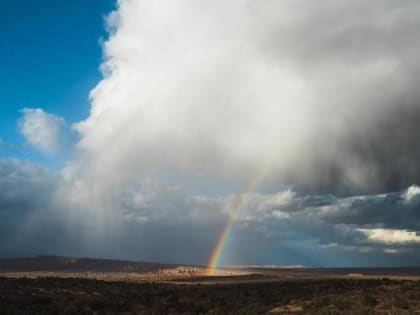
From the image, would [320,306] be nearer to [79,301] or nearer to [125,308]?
[125,308]

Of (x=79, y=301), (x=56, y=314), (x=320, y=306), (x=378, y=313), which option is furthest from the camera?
(x=79, y=301)

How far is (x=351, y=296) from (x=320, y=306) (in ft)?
24.4

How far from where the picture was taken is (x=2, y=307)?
37.7 metres

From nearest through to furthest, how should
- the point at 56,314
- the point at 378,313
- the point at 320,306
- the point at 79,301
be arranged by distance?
the point at 378,313, the point at 56,314, the point at 320,306, the point at 79,301

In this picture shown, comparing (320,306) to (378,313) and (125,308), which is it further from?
(125,308)

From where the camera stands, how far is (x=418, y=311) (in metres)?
35.4

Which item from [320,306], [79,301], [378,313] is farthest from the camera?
[79,301]

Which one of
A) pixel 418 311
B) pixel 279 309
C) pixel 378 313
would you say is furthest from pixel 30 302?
pixel 418 311

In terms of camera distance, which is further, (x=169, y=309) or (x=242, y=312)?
(x=169, y=309)

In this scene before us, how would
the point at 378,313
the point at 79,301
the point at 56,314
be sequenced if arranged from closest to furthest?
1. the point at 378,313
2. the point at 56,314
3. the point at 79,301

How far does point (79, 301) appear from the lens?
45.8m

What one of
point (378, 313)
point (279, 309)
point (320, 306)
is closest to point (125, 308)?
point (279, 309)

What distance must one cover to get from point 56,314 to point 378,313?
76.8ft

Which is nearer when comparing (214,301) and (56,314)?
(56,314)
